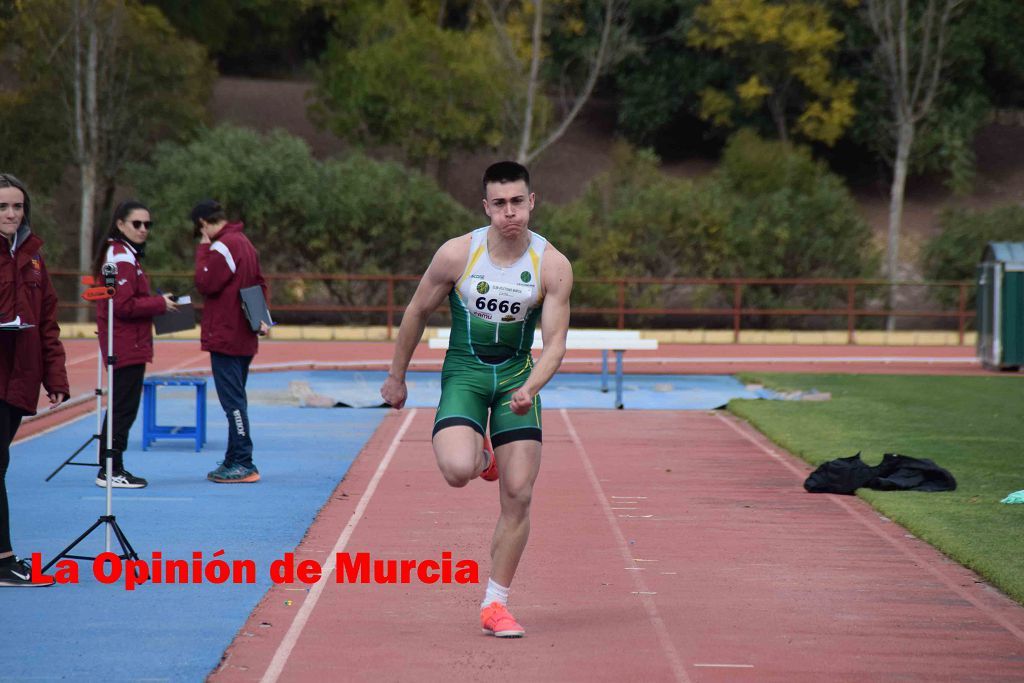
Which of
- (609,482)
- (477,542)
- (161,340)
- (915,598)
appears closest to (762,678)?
(915,598)

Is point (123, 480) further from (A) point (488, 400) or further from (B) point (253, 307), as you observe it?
(A) point (488, 400)

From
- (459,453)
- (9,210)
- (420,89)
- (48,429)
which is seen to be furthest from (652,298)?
(459,453)

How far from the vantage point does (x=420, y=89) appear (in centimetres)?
4556

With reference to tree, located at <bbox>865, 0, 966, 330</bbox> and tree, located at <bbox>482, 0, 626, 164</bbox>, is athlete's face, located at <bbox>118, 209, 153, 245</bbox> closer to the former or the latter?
tree, located at <bbox>482, 0, 626, 164</bbox>

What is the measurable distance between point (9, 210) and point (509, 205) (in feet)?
8.59

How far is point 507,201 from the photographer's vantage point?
650 cm

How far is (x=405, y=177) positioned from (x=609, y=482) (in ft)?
88.3

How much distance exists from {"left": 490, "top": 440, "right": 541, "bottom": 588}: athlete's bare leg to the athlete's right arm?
20.9 inches

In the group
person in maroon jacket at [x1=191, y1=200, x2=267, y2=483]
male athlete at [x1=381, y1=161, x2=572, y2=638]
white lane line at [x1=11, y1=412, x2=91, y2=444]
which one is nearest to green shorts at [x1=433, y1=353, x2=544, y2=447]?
male athlete at [x1=381, y1=161, x2=572, y2=638]

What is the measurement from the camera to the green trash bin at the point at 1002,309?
24562 mm

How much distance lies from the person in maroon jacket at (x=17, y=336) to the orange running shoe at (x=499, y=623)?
2.41 metres

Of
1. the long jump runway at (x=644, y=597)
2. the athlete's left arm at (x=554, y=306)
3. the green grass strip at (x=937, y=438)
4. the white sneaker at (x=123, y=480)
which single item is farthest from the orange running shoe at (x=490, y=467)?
the white sneaker at (x=123, y=480)

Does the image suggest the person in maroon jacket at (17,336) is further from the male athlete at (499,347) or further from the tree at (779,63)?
the tree at (779,63)

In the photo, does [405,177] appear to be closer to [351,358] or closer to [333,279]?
[333,279]
